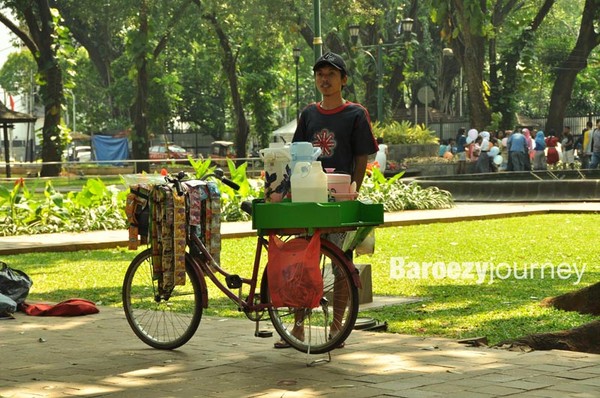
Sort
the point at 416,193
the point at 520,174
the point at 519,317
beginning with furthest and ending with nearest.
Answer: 1. the point at 520,174
2. the point at 416,193
3. the point at 519,317

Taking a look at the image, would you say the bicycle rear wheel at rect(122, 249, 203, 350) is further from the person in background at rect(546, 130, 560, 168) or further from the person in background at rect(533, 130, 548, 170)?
the person in background at rect(546, 130, 560, 168)

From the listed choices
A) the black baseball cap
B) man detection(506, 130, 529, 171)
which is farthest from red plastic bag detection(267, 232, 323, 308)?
man detection(506, 130, 529, 171)

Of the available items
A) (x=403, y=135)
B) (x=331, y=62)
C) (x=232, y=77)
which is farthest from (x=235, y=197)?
(x=232, y=77)

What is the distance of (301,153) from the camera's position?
7340 millimetres

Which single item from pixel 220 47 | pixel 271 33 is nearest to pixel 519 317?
pixel 271 33

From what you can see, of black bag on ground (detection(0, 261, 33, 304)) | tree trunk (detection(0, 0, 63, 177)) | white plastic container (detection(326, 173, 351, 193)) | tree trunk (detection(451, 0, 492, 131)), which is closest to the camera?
white plastic container (detection(326, 173, 351, 193))

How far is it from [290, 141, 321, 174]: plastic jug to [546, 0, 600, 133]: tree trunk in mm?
35021

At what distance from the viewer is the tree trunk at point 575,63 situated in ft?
144

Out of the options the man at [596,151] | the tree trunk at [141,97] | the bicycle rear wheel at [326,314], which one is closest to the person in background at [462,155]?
the man at [596,151]

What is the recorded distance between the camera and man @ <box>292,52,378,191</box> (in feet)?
25.8

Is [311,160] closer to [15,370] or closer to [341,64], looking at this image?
[341,64]

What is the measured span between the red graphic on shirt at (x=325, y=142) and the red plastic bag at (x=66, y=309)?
9.77 feet

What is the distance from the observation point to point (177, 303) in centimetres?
817

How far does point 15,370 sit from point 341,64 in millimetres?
2782
